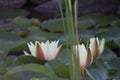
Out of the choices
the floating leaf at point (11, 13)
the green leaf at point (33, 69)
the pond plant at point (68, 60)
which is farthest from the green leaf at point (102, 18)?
the green leaf at point (33, 69)

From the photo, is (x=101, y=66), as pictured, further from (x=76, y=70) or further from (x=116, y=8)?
(x=116, y=8)

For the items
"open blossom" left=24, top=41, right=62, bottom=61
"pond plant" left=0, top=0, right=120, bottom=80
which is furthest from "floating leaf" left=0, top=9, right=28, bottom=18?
"open blossom" left=24, top=41, right=62, bottom=61

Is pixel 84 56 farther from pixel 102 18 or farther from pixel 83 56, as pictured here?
pixel 102 18

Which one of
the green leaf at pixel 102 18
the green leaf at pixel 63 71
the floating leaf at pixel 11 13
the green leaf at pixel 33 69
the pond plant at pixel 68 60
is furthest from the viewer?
the floating leaf at pixel 11 13

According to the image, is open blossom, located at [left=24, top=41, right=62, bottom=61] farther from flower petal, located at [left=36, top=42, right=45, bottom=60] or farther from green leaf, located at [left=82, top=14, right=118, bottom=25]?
green leaf, located at [left=82, top=14, right=118, bottom=25]

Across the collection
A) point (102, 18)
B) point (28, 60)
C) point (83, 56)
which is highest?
point (83, 56)

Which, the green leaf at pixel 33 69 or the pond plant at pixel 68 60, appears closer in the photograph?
the pond plant at pixel 68 60

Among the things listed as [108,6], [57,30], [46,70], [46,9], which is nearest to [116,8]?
[108,6]

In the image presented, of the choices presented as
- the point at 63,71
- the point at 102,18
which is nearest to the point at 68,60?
the point at 63,71

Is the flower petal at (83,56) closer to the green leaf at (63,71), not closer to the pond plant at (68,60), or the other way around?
the pond plant at (68,60)

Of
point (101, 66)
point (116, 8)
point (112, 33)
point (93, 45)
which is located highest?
point (93, 45)

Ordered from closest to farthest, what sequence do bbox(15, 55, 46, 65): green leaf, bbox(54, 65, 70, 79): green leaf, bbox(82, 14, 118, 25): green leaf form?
bbox(54, 65, 70, 79): green leaf < bbox(15, 55, 46, 65): green leaf < bbox(82, 14, 118, 25): green leaf
